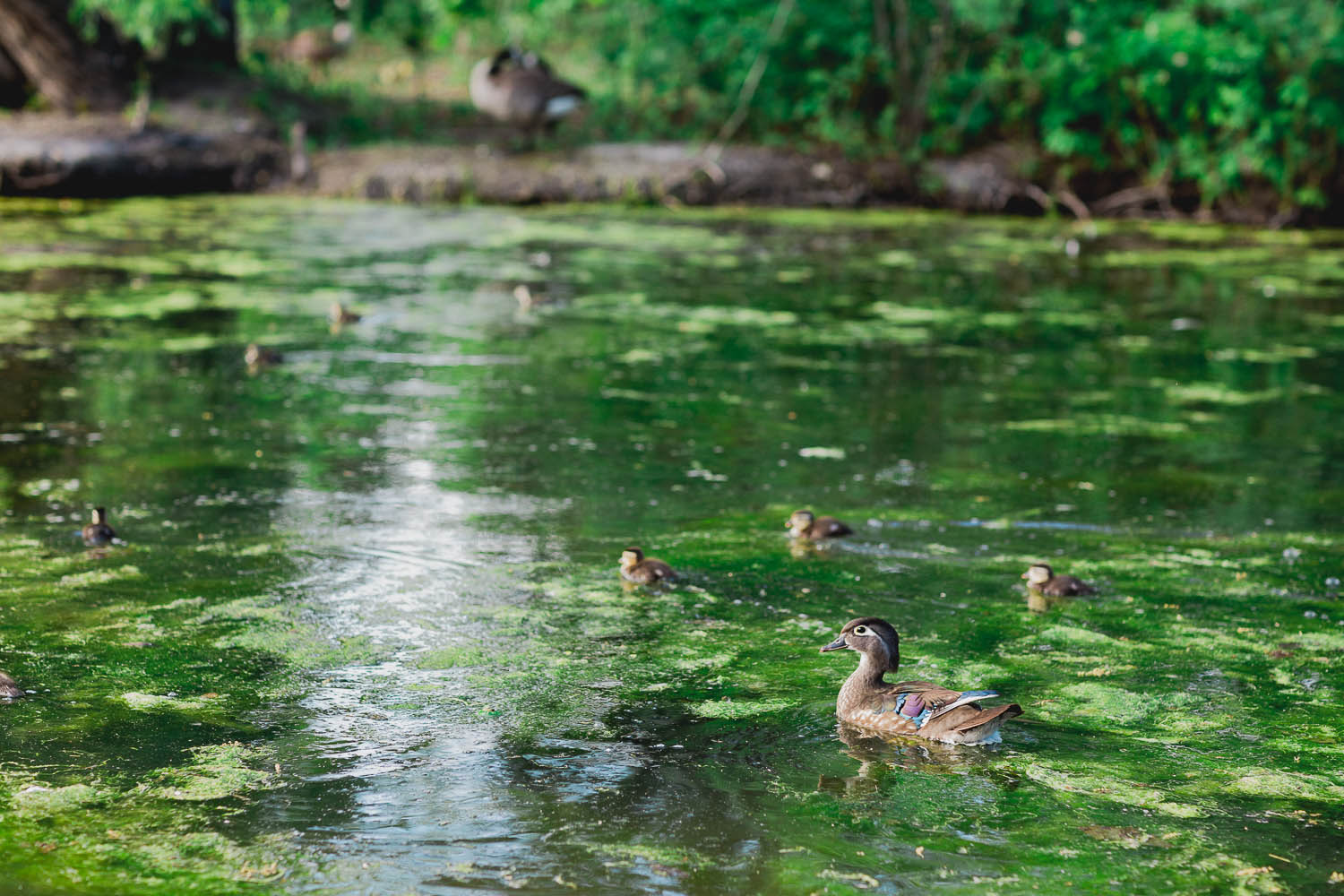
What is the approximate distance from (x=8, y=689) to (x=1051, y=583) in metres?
3.97

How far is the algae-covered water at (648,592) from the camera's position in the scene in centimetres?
421

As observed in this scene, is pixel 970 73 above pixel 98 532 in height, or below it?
above

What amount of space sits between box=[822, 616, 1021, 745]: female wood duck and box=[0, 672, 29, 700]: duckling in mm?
2708

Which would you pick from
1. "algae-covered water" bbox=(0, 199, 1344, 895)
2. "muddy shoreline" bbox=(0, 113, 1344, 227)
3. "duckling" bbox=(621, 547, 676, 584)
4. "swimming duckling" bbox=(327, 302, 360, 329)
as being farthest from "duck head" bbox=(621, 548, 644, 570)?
"muddy shoreline" bbox=(0, 113, 1344, 227)

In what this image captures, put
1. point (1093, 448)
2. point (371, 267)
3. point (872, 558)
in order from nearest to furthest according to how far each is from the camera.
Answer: point (872, 558) < point (1093, 448) < point (371, 267)

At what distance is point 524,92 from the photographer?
2089 centimetres

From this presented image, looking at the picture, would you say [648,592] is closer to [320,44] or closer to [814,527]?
[814,527]

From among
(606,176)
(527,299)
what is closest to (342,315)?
(527,299)

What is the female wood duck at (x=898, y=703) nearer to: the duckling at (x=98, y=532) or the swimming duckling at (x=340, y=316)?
the duckling at (x=98, y=532)

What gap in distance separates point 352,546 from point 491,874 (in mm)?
3058

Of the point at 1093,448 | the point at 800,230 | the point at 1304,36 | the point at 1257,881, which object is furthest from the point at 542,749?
the point at 1304,36

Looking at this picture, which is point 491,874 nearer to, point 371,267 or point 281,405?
point 281,405

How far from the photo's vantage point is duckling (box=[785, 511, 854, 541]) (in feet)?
22.3

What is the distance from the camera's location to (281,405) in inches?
372
